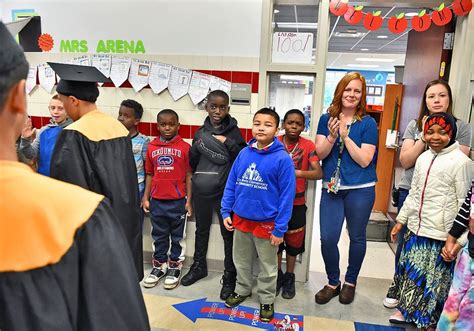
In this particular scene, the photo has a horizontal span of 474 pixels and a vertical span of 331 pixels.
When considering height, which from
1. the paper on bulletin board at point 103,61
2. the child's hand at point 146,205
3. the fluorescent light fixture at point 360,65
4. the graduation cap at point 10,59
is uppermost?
the fluorescent light fixture at point 360,65

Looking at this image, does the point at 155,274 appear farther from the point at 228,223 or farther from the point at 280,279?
the point at 280,279

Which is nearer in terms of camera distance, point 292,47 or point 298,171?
point 298,171

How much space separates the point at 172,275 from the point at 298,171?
129 centimetres

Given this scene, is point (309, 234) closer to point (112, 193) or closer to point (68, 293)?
point (112, 193)

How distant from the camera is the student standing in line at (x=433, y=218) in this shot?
2027 mm

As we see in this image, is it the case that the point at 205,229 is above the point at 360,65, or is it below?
below

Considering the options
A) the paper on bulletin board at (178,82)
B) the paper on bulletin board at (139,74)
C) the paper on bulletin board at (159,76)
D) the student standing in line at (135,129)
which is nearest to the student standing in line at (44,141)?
the student standing in line at (135,129)

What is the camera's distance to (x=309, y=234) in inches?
113

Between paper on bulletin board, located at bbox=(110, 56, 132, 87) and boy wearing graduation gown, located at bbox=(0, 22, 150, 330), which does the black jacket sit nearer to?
paper on bulletin board, located at bbox=(110, 56, 132, 87)

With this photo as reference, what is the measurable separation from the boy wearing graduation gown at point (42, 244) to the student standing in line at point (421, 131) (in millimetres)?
2087

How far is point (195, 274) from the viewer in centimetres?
285

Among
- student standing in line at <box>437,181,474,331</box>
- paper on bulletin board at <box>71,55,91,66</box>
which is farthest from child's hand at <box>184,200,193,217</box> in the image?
student standing in line at <box>437,181,474,331</box>

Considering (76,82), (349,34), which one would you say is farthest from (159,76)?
(349,34)

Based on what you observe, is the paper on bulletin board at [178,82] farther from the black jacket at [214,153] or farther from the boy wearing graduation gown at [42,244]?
the boy wearing graduation gown at [42,244]
